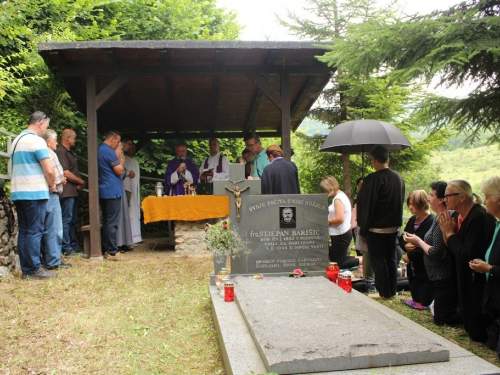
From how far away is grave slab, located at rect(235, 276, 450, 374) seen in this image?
3088 mm

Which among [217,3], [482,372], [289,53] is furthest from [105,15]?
[482,372]

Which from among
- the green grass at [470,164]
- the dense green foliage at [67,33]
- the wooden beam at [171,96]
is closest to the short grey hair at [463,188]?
the dense green foliage at [67,33]

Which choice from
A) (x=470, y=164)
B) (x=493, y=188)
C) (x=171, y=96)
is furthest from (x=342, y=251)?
(x=470, y=164)

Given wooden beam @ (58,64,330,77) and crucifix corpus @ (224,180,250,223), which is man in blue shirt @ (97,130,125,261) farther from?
crucifix corpus @ (224,180,250,223)

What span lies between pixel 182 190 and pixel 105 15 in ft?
24.0

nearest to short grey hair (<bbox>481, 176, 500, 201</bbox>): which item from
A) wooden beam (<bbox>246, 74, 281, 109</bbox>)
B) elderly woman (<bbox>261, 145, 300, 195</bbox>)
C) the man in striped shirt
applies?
elderly woman (<bbox>261, 145, 300, 195</bbox>)

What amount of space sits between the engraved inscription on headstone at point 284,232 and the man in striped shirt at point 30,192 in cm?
256

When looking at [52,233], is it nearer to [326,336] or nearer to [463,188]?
[326,336]

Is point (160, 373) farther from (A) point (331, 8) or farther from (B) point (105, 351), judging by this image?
(A) point (331, 8)

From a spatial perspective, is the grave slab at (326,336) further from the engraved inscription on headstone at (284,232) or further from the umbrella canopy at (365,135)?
the umbrella canopy at (365,135)

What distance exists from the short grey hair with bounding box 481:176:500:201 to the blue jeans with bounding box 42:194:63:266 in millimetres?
5309

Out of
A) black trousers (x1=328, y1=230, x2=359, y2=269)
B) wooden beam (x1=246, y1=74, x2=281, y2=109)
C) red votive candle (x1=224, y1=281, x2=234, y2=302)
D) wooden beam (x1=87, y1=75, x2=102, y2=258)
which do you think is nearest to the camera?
red votive candle (x1=224, y1=281, x2=234, y2=302)

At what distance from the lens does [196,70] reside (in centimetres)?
865

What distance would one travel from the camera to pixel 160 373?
3.69m
